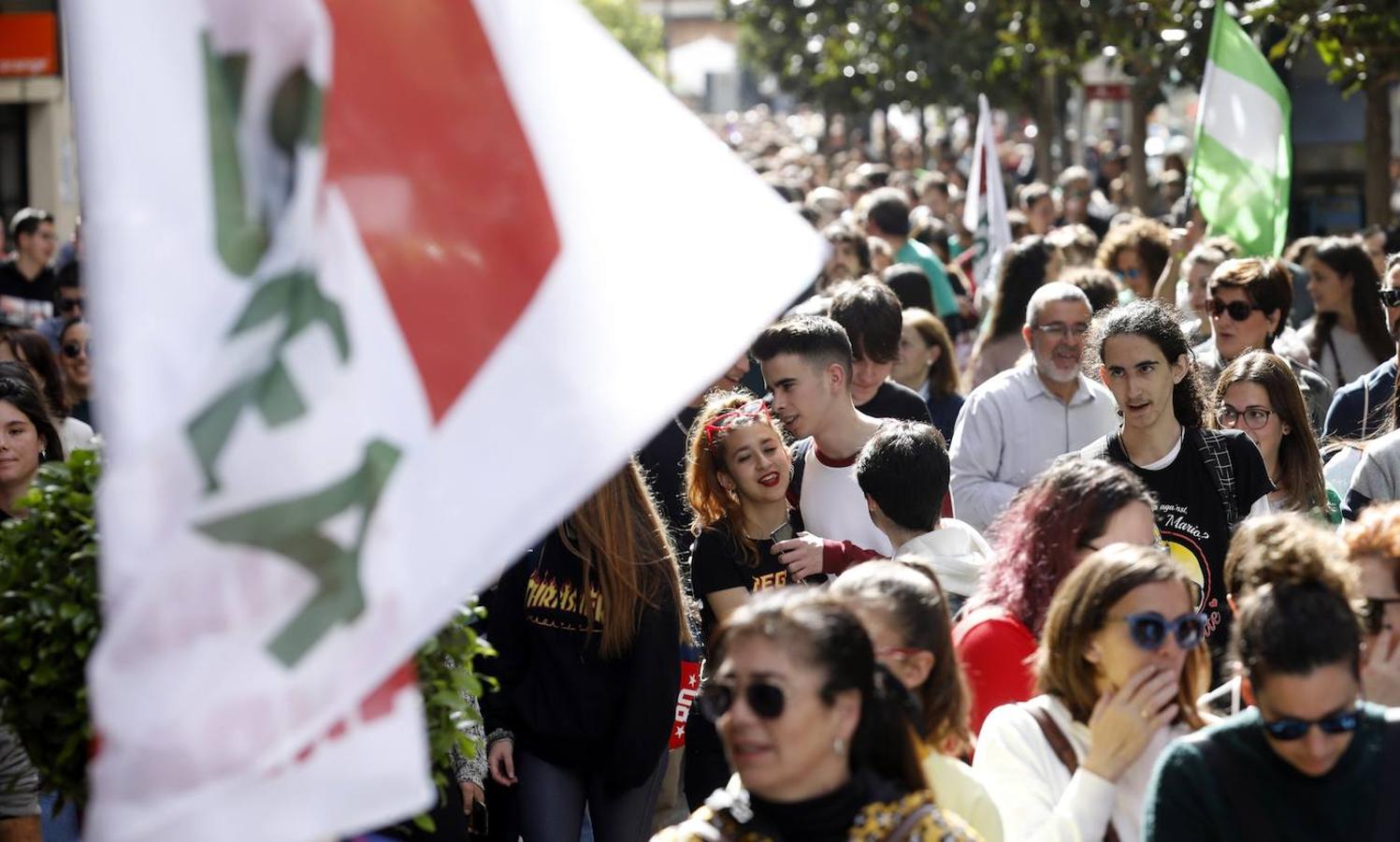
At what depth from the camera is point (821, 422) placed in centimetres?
654

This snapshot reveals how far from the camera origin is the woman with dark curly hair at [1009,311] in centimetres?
937

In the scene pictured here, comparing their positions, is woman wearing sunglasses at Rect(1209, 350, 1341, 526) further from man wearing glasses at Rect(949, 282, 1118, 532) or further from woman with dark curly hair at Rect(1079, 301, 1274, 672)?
man wearing glasses at Rect(949, 282, 1118, 532)

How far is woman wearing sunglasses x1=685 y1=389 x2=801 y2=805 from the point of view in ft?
19.3

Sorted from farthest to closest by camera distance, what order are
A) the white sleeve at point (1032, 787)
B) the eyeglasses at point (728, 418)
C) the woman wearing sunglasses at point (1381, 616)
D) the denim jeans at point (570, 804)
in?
1. the eyeglasses at point (728, 418)
2. the denim jeans at point (570, 804)
3. the woman wearing sunglasses at point (1381, 616)
4. the white sleeve at point (1032, 787)

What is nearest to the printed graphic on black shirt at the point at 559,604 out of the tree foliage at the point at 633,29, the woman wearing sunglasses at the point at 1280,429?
the woman wearing sunglasses at the point at 1280,429

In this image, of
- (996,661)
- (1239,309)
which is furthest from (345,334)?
Result: (1239,309)

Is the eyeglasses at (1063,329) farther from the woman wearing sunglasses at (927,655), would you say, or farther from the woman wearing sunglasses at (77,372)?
A: the woman wearing sunglasses at (77,372)

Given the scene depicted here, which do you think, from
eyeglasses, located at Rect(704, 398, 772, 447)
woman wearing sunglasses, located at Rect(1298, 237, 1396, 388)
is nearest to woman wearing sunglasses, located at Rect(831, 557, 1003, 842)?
eyeglasses, located at Rect(704, 398, 772, 447)

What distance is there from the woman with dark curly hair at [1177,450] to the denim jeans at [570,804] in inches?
62.8

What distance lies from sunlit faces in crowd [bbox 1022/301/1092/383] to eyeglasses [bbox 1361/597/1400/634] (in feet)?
11.2

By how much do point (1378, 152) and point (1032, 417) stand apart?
9229mm

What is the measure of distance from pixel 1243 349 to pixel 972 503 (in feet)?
4.91

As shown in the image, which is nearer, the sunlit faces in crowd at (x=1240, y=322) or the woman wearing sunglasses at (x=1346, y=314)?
the sunlit faces in crowd at (x=1240, y=322)

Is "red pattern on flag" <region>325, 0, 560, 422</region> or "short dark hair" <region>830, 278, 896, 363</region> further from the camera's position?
"short dark hair" <region>830, 278, 896, 363</region>
